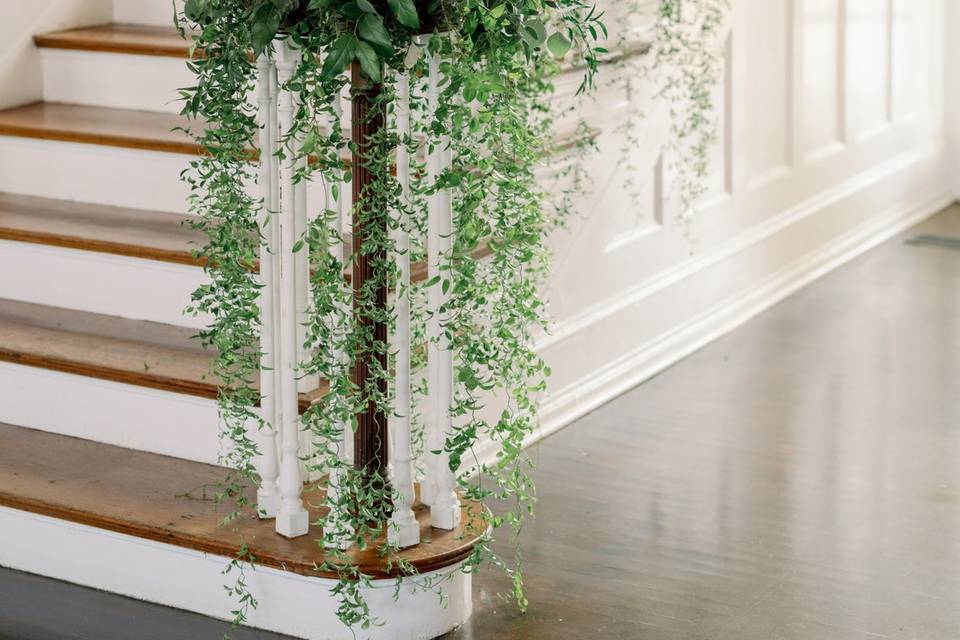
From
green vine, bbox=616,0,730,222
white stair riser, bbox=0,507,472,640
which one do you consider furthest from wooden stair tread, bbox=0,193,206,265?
green vine, bbox=616,0,730,222

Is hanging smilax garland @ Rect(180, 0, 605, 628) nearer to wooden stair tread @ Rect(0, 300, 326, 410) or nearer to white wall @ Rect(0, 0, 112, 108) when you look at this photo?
wooden stair tread @ Rect(0, 300, 326, 410)

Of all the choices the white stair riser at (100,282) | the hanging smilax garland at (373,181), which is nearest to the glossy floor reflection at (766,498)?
the hanging smilax garland at (373,181)

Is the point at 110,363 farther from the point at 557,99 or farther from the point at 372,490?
the point at 557,99

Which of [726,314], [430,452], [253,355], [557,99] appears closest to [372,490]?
[430,452]

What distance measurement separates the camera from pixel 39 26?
14.0ft

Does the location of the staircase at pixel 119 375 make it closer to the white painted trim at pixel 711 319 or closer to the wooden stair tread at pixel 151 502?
the wooden stair tread at pixel 151 502

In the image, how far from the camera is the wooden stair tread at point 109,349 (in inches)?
126

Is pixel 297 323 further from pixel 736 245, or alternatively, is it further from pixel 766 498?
pixel 736 245

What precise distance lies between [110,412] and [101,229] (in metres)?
0.52

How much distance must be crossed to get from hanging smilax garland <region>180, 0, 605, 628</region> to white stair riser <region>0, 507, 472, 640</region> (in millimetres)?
45

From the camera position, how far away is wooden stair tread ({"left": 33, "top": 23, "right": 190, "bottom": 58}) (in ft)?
13.2

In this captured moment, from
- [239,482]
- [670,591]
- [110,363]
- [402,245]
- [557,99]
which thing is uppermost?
[557,99]

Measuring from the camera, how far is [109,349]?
337 cm

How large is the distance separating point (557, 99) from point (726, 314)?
4.90 ft
